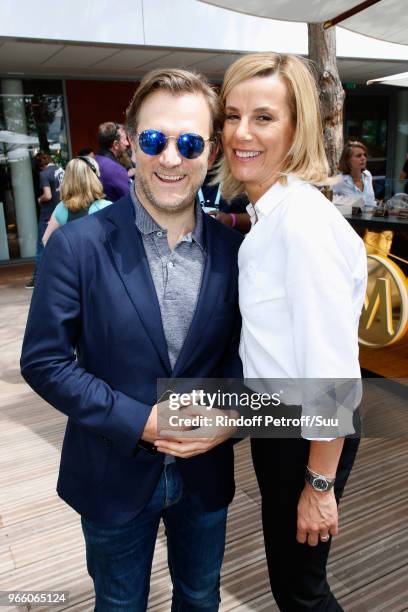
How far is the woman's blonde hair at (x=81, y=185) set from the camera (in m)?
4.29

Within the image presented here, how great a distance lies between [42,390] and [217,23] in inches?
320

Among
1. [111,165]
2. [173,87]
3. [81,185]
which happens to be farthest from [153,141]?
[111,165]

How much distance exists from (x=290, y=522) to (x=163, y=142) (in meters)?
1.13

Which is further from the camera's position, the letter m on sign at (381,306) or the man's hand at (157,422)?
the letter m on sign at (381,306)

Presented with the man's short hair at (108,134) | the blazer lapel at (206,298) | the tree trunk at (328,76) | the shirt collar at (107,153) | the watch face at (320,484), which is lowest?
the watch face at (320,484)

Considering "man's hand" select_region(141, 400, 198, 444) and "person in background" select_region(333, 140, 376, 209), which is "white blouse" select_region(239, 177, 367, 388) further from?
"person in background" select_region(333, 140, 376, 209)

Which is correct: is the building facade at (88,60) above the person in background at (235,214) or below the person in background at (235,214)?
above

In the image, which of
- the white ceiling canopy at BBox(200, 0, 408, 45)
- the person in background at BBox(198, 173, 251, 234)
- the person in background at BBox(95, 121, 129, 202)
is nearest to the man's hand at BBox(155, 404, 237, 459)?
the person in background at BBox(198, 173, 251, 234)

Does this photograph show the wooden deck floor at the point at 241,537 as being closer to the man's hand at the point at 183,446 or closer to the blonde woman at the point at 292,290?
the blonde woman at the point at 292,290

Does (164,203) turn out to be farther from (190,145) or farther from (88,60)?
(88,60)

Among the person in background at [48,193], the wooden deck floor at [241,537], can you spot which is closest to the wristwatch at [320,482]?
the wooden deck floor at [241,537]

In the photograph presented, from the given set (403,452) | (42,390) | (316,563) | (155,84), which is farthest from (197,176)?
(403,452)

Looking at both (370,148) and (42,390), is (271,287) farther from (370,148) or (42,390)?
(370,148)

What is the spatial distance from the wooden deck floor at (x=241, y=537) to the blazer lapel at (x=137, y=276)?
148cm
